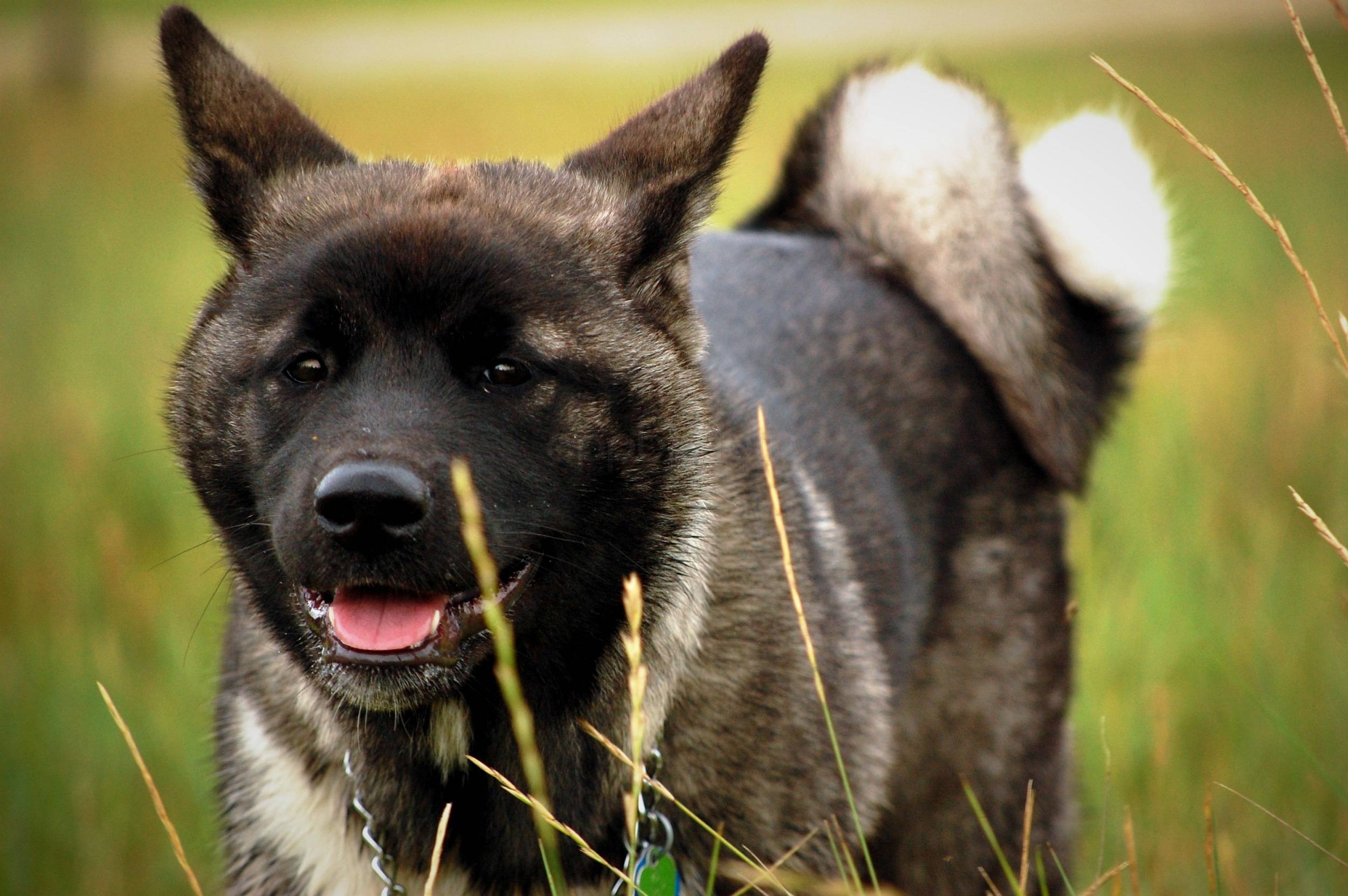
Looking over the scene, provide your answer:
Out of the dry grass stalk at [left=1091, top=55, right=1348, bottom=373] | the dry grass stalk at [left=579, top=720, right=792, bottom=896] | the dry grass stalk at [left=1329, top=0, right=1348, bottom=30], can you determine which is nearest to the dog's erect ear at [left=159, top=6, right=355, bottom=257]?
the dry grass stalk at [left=579, top=720, right=792, bottom=896]

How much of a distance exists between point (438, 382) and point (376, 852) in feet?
3.00

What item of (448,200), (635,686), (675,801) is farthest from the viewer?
(448,200)

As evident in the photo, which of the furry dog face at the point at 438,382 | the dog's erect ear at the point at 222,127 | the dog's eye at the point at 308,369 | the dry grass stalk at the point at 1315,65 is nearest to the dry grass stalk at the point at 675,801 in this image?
the furry dog face at the point at 438,382

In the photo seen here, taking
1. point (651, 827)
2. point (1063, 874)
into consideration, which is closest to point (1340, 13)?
point (1063, 874)

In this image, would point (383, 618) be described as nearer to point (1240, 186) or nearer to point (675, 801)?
point (675, 801)

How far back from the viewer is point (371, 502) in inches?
72.7

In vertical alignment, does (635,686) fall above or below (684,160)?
below

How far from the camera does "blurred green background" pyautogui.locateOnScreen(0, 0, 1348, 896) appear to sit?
3332 millimetres

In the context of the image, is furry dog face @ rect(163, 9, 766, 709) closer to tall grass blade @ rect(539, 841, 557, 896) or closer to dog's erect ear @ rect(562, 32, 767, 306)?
dog's erect ear @ rect(562, 32, 767, 306)

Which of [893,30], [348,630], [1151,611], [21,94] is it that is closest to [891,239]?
[1151,611]

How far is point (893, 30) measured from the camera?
73.1 ft

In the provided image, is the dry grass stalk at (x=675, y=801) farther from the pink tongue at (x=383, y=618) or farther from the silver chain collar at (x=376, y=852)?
the silver chain collar at (x=376, y=852)

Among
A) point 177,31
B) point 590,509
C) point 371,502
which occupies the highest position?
point 177,31

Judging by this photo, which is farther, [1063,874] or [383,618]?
[383,618]
